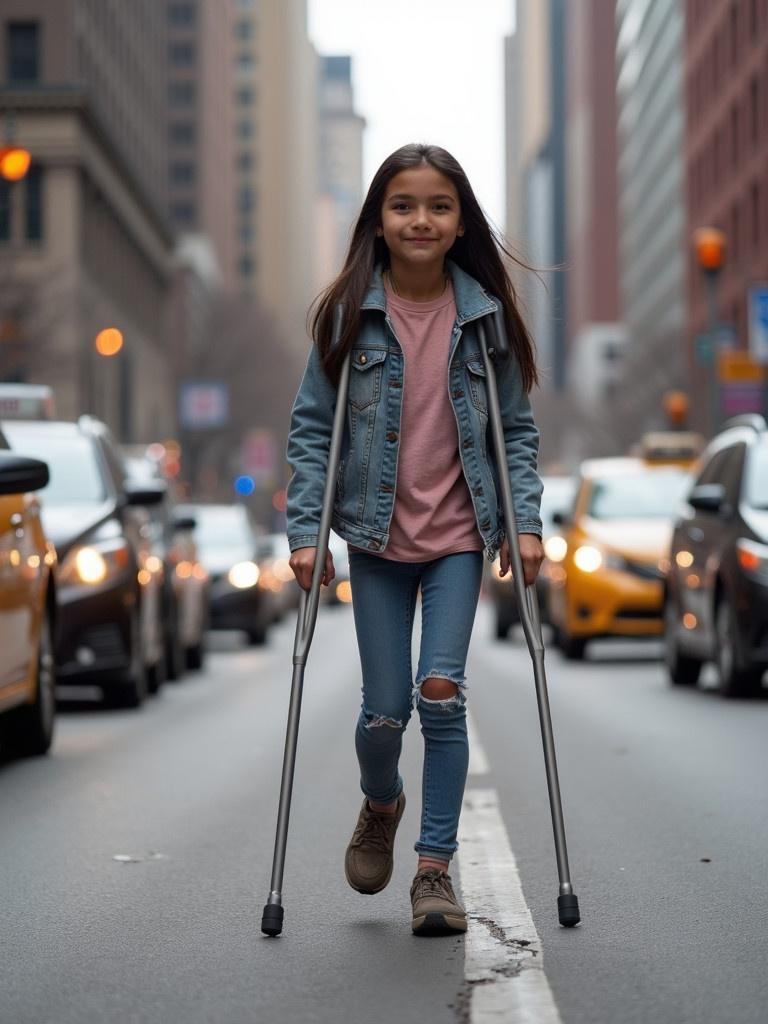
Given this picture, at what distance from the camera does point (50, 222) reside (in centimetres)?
6194

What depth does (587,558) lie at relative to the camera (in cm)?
1886

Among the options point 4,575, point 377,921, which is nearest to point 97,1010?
point 377,921

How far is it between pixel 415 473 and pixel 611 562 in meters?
13.4

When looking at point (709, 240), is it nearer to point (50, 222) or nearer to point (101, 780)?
point (101, 780)


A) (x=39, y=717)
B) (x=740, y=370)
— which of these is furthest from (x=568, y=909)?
(x=740, y=370)

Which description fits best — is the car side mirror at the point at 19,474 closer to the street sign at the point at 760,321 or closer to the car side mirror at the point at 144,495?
the car side mirror at the point at 144,495

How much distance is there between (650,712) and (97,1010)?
27.8ft

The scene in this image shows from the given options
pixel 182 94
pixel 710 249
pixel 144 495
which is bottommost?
pixel 144 495

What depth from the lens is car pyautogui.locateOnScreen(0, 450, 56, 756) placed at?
8406mm

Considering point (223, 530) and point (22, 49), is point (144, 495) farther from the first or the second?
point (22, 49)

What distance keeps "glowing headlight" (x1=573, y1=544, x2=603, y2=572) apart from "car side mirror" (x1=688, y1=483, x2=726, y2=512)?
4839mm

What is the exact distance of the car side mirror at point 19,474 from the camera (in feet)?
26.9

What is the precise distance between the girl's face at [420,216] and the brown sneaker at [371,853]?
57.8 inches

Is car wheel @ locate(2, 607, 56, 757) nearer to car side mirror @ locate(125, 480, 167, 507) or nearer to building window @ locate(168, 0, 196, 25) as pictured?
car side mirror @ locate(125, 480, 167, 507)
